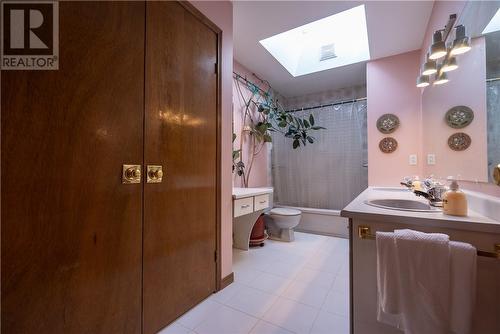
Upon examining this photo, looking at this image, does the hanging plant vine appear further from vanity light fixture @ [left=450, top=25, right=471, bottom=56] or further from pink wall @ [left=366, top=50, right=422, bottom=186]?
vanity light fixture @ [left=450, top=25, right=471, bottom=56]

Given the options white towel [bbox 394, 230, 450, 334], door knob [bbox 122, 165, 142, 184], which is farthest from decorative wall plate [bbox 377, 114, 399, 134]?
door knob [bbox 122, 165, 142, 184]

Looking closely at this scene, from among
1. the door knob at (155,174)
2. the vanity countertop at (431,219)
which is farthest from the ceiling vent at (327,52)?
the door knob at (155,174)

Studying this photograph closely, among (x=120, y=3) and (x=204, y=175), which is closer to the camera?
(x=120, y=3)

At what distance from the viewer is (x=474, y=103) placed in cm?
119

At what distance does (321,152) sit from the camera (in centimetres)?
348

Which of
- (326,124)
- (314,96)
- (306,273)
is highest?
(314,96)

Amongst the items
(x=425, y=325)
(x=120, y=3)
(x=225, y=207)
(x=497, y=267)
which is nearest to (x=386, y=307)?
(x=425, y=325)

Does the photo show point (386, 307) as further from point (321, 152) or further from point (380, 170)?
point (321, 152)

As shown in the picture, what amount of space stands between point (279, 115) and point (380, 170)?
64.3 inches

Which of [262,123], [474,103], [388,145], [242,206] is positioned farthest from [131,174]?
[388,145]

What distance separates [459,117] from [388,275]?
1.21 meters

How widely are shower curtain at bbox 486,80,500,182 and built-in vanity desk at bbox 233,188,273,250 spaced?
166 cm

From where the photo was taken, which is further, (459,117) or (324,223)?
(324,223)

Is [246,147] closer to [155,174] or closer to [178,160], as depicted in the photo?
[178,160]
